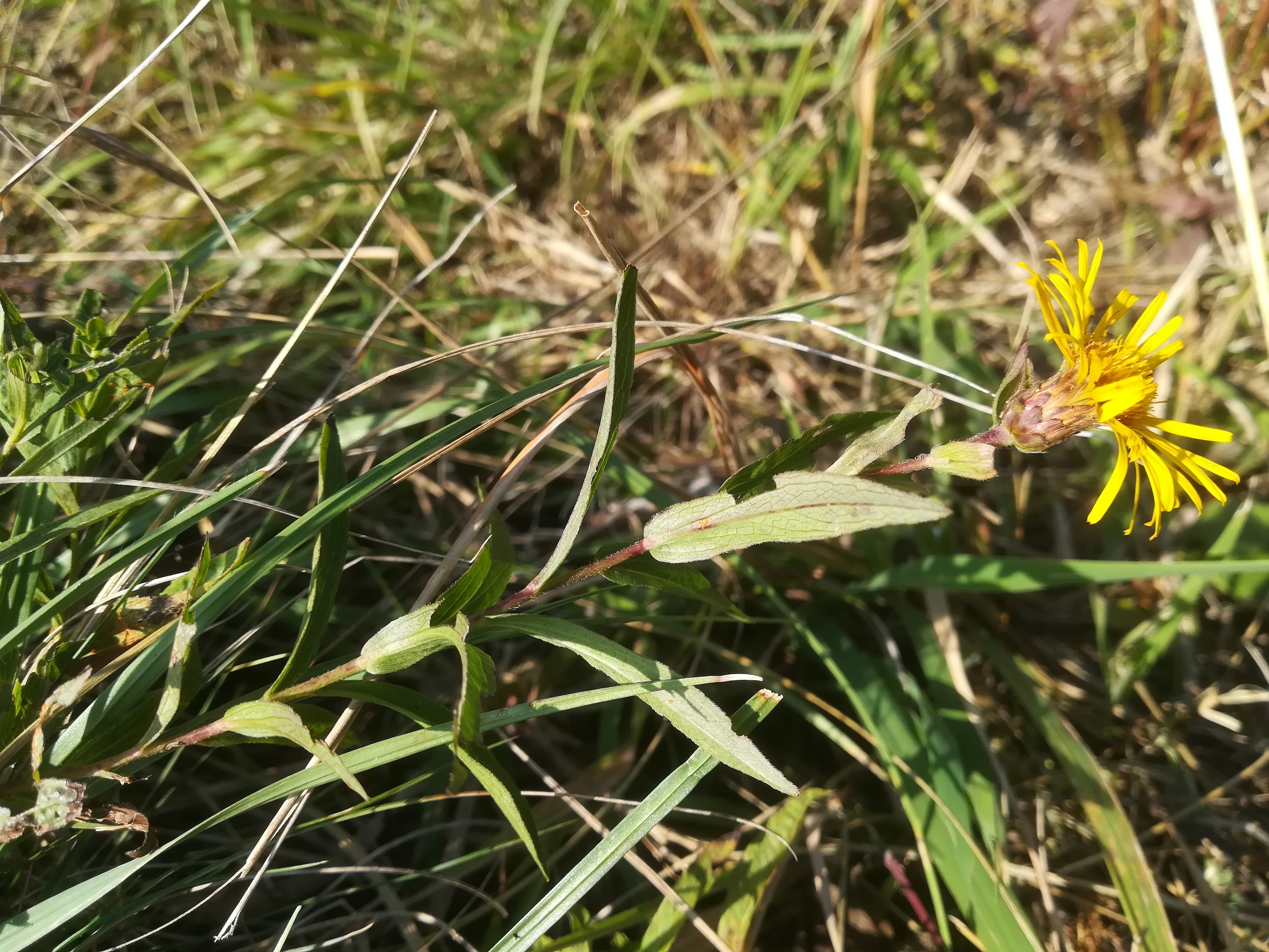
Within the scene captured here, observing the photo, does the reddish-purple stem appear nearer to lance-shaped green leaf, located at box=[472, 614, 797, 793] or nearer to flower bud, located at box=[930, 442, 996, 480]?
lance-shaped green leaf, located at box=[472, 614, 797, 793]

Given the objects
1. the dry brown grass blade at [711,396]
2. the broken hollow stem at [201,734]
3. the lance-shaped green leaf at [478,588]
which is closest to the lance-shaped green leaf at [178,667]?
the broken hollow stem at [201,734]

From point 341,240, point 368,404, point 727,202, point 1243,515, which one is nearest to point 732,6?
point 727,202

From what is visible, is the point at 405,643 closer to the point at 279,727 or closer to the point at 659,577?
the point at 279,727

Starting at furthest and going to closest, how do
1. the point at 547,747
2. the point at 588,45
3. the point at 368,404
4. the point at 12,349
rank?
1. the point at 588,45
2. the point at 368,404
3. the point at 547,747
4. the point at 12,349

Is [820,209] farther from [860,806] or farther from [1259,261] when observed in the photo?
[860,806]

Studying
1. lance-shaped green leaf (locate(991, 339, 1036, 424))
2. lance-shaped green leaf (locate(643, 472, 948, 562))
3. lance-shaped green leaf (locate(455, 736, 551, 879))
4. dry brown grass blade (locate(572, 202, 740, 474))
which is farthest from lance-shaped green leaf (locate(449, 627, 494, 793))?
lance-shaped green leaf (locate(991, 339, 1036, 424))

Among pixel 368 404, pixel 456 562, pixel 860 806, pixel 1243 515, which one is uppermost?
pixel 368 404

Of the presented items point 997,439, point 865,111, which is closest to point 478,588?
point 997,439
